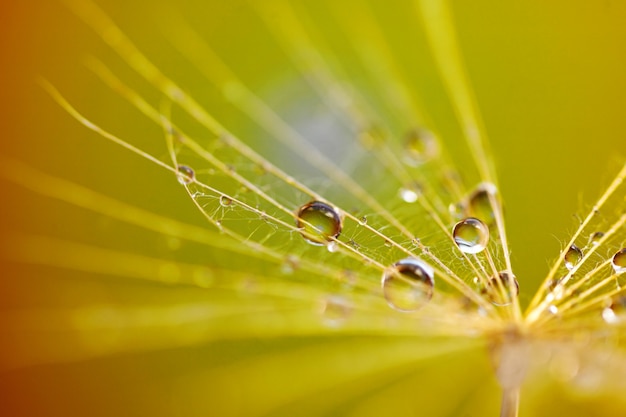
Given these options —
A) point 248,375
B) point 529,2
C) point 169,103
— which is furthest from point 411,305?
point 529,2

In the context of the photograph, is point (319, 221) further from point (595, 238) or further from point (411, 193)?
point (595, 238)

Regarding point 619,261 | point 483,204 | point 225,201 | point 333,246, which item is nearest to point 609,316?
point 619,261

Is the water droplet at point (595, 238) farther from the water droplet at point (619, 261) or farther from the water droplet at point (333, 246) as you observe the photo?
the water droplet at point (333, 246)

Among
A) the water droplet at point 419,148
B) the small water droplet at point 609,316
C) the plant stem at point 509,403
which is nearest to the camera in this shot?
the plant stem at point 509,403

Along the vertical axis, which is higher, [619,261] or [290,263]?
[290,263]

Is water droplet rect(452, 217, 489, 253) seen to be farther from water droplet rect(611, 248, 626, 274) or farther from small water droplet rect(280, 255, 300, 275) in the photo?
small water droplet rect(280, 255, 300, 275)

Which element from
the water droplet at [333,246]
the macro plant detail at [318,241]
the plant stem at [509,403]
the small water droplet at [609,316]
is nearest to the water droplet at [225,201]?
the macro plant detail at [318,241]

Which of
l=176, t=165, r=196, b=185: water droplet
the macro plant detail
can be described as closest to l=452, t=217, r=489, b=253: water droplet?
the macro plant detail
